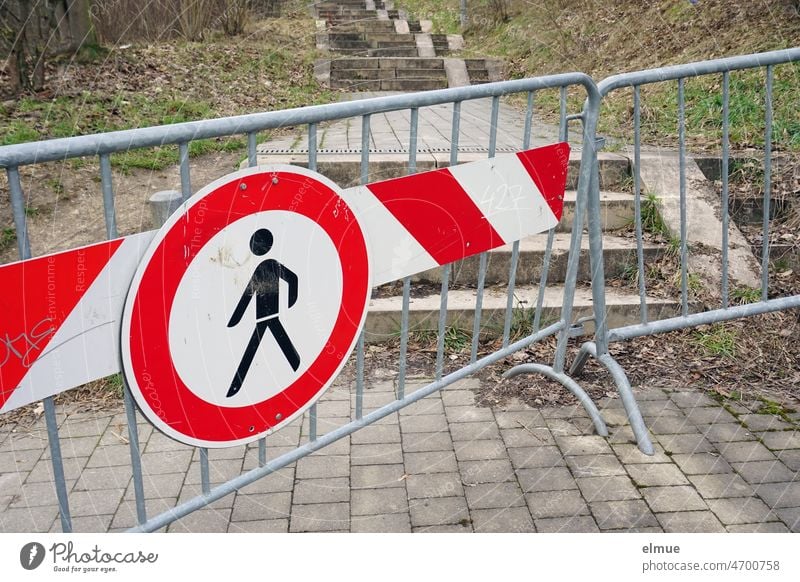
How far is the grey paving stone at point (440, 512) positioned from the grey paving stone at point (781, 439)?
5.15 ft

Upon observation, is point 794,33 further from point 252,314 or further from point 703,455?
point 252,314

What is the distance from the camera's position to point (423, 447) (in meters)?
3.45

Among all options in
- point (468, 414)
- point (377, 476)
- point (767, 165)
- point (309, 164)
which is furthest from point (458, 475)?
point (767, 165)

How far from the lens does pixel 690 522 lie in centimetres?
288

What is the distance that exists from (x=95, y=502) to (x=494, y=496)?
1683 mm

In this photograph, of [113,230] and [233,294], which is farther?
[233,294]

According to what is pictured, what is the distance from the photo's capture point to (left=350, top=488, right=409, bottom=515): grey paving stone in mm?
2975

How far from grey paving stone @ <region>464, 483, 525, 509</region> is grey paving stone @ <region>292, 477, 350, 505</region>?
53 cm

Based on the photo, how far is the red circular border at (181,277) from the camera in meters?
2.03

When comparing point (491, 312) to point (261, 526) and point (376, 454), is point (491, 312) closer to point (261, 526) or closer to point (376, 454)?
point (376, 454)

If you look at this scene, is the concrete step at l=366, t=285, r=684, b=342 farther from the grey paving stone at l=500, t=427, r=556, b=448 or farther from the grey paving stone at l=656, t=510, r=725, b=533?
the grey paving stone at l=656, t=510, r=725, b=533

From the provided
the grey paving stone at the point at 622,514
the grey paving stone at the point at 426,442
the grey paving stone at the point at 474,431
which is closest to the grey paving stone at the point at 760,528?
the grey paving stone at the point at 622,514

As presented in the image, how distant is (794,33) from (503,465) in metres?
6.57

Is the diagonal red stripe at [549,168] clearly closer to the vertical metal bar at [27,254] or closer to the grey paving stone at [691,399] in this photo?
the grey paving stone at [691,399]
